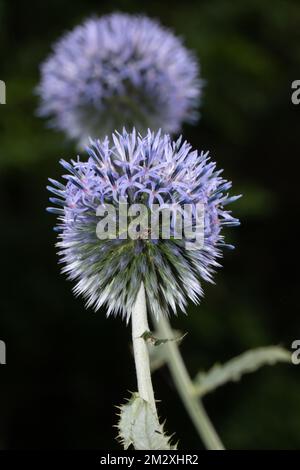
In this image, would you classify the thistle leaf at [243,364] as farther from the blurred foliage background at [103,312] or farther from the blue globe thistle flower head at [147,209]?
the blurred foliage background at [103,312]

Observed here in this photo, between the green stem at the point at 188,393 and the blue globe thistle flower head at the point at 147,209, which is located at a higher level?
the blue globe thistle flower head at the point at 147,209

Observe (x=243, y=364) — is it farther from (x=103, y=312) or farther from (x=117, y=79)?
(x=103, y=312)

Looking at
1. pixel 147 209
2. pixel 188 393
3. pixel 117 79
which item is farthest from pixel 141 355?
pixel 117 79

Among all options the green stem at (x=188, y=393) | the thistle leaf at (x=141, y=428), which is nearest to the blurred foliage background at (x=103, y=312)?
the green stem at (x=188, y=393)

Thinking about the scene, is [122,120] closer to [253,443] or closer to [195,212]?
[195,212]

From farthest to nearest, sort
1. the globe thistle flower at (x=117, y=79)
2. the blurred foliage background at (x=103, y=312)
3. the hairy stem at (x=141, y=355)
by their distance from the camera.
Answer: the blurred foliage background at (x=103, y=312)
the globe thistle flower at (x=117, y=79)
the hairy stem at (x=141, y=355)
